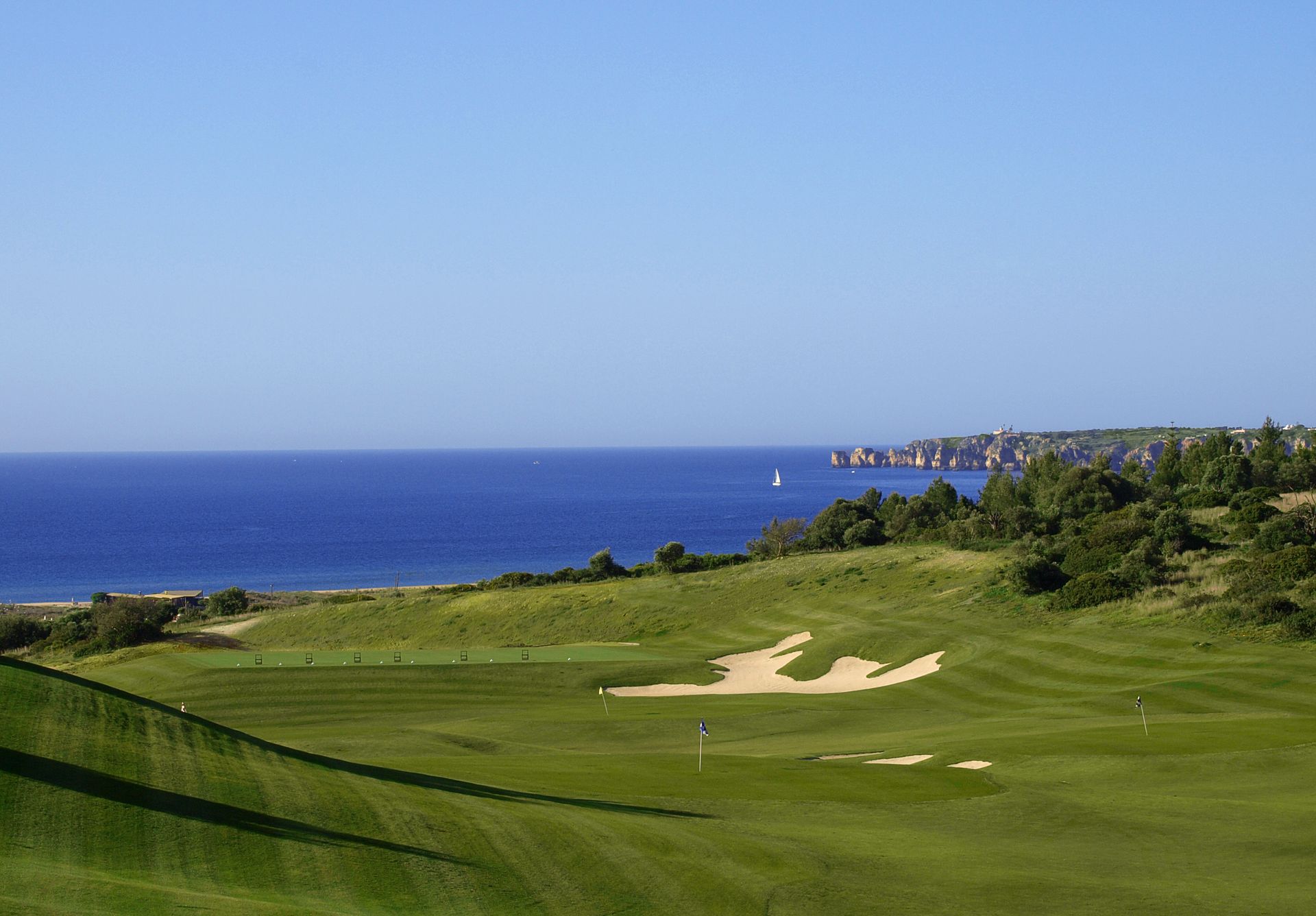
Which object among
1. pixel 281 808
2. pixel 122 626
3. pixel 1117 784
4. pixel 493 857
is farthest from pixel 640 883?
pixel 122 626

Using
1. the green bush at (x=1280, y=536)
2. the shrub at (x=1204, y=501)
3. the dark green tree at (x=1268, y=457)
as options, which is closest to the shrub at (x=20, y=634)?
the green bush at (x=1280, y=536)

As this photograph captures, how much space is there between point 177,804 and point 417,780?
6652 mm

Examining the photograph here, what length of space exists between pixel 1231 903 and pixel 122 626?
60.3m

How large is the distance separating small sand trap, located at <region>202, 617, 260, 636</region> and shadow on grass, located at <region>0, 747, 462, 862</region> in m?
53.2

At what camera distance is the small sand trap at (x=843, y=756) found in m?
28.6

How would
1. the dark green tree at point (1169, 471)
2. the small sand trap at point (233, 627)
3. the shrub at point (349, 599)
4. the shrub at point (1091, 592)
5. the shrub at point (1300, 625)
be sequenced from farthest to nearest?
the dark green tree at point (1169, 471)
the shrub at point (349, 599)
the small sand trap at point (233, 627)
the shrub at point (1091, 592)
the shrub at point (1300, 625)

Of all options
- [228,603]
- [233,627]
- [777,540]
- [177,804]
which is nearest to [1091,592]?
[777,540]

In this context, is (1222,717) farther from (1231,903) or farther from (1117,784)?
(1231,903)

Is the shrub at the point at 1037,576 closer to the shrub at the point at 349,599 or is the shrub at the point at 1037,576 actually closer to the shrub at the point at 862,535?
the shrub at the point at 862,535

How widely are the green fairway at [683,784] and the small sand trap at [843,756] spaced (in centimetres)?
32

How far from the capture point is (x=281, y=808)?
16.9 metres

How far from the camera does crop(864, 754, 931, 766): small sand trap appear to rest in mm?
27188

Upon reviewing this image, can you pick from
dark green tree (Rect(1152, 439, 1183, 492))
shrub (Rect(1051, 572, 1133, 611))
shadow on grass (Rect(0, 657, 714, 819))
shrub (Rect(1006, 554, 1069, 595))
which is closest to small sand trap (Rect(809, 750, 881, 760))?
shadow on grass (Rect(0, 657, 714, 819))

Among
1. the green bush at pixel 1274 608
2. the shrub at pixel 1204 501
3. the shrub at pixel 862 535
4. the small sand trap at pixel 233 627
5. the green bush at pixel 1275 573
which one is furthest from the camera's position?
the shrub at pixel 862 535
